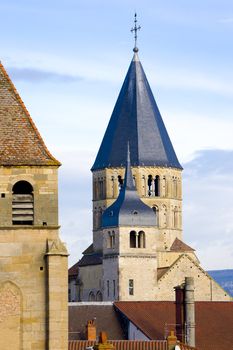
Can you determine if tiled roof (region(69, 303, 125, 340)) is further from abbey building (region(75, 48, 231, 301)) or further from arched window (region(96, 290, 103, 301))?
arched window (region(96, 290, 103, 301))

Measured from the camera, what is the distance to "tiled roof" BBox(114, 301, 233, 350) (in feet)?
354

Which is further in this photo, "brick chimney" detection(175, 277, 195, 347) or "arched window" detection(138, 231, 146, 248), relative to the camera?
"arched window" detection(138, 231, 146, 248)

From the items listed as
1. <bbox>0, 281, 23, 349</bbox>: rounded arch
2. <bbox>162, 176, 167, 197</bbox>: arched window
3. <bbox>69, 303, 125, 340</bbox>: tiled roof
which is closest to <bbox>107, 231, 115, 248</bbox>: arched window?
<bbox>162, 176, 167, 197</bbox>: arched window

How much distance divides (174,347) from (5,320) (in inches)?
1218

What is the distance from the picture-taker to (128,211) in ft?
527

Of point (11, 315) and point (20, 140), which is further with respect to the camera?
point (20, 140)

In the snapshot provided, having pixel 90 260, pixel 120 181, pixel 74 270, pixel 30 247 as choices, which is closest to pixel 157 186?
pixel 120 181

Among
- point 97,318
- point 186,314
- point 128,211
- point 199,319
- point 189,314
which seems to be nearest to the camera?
point 189,314

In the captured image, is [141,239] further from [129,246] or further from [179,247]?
[179,247]

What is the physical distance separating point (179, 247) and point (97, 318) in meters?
48.6

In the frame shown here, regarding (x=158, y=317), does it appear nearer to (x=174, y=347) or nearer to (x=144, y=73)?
(x=174, y=347)

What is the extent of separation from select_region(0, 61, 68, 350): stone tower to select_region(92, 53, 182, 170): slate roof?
13109cm

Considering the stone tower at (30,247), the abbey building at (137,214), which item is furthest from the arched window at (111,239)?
the stone tower at (30,247)

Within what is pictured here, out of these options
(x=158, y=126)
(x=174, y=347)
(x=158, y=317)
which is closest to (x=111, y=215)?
(x=158, y=126)
